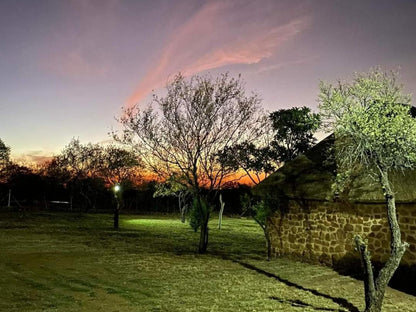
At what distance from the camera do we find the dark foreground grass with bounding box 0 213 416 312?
7512 millimetres

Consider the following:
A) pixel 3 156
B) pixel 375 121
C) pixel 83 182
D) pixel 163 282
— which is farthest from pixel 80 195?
pixel 375 121

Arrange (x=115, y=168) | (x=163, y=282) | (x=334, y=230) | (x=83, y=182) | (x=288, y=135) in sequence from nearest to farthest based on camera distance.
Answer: (x=163, y=282) → (x=334, y=230) → (x=288, y=135) → (x=115, y=168) → (x=83, y=182)

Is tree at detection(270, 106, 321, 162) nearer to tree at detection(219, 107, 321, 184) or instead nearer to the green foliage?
tree at detection(219, 107, 321, 184)

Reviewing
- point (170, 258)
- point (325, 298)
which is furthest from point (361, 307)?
point (170, 258)

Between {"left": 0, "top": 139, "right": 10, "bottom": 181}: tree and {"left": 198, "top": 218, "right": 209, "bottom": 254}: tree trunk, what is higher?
{"left": 0, "top": 139, "right": 10, "bottom": 181}: tree

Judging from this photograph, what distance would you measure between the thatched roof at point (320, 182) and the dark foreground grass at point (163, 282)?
7.90ft

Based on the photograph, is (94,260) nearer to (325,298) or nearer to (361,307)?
(325,298)

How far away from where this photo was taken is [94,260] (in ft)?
40.7

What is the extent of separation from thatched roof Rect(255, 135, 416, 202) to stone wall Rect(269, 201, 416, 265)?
44cm

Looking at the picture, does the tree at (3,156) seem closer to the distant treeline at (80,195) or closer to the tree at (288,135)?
the distant treeline at (80,195)

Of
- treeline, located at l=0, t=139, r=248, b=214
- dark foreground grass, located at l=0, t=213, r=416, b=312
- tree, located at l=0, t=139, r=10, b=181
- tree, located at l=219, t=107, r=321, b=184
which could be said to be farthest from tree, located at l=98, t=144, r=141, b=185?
dark foreground grass, located at l=0, t=213, r=416, b=312

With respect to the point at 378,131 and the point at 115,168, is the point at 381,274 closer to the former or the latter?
the point at 378,131

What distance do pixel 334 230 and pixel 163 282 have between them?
5851 millimetres

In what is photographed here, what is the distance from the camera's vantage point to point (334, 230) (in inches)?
470
